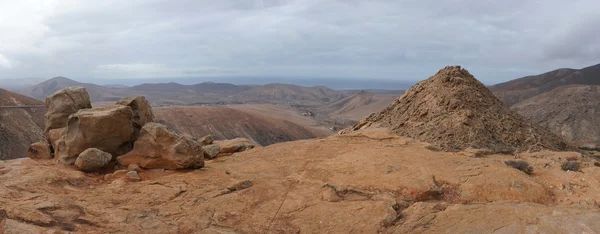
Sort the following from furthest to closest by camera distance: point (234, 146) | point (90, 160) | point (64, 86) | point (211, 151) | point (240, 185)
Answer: point (64, 86), point (234, 146), point (211, 151), point (90, 160), point (240, 185)

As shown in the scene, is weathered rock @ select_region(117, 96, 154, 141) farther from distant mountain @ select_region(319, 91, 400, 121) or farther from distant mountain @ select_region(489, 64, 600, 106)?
distant mountain @ select_region(319, 91, 400, 121)

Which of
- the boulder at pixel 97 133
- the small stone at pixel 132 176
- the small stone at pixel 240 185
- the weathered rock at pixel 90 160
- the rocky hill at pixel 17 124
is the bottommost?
the rocky hill at pixel 17 124

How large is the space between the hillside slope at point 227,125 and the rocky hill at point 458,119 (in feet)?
119

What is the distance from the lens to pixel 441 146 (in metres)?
11.0

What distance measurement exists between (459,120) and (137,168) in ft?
28.9

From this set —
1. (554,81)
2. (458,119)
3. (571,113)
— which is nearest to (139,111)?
(458,119)

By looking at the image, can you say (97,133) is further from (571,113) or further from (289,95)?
(289,95)

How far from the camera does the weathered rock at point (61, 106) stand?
37.2ft

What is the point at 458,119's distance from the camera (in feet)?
40.5

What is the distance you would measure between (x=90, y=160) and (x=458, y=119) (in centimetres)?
971

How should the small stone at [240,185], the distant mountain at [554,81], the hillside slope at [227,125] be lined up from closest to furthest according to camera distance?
the small stone at [240,185] → the hillside slope at [227,125] → the distant mountain at [554,81]

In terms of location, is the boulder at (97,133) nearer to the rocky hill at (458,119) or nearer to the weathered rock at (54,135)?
the weathered rock at (54,135)

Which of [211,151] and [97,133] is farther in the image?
[211,151]

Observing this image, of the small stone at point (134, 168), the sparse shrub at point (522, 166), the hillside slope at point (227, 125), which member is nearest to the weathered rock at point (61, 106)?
the small stone at point (134, 168)
